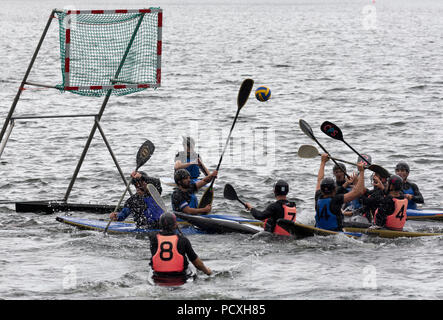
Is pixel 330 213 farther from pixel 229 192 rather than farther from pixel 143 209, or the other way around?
pixel 143 209

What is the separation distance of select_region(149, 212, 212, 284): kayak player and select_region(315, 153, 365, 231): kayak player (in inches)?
129

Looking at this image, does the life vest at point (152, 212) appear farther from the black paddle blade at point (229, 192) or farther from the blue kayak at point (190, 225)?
the black paddle blade at point (229, 192)

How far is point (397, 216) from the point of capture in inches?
524

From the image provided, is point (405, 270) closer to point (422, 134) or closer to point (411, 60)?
point (422, 134)

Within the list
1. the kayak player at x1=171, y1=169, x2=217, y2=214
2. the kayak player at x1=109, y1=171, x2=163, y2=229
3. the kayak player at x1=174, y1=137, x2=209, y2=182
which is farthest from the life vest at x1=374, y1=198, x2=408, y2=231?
the kayak player at x1=174, y1=137, x2=209, y2=182

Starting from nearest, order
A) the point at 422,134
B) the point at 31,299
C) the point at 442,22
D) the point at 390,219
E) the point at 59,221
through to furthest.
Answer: the point at 31,299
the point at 390,219
the point at 59,221
the point at 422,134
the point at 442,22

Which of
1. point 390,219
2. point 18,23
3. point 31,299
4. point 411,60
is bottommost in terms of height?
point 31,299

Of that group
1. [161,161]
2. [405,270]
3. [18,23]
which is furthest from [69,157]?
[18,23]

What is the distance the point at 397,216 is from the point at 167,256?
474 cm

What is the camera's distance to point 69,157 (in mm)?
22406

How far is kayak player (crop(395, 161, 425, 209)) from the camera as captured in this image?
1504 cm

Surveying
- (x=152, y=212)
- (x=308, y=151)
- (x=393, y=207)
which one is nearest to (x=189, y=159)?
(x=308, y=151)

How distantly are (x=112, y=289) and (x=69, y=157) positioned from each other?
1192cm

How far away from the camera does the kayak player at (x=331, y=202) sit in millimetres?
12938
